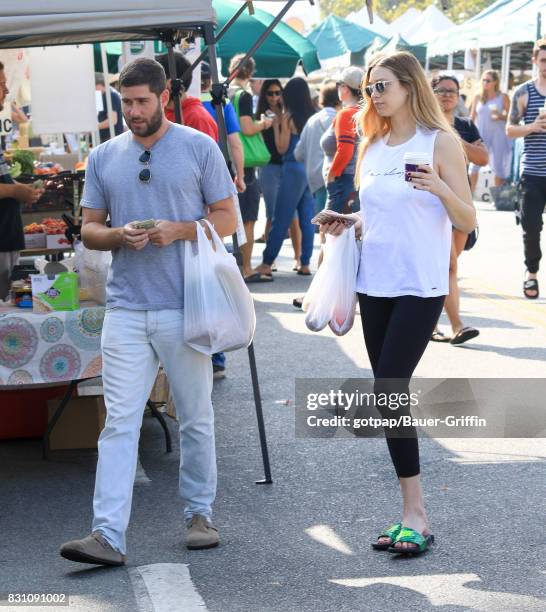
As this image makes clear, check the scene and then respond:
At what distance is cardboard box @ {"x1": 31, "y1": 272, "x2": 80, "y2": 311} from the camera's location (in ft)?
20.7

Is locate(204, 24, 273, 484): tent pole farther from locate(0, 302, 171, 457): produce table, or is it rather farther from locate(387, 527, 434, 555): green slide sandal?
locate(387, 527, 434, 555): green slide sandal

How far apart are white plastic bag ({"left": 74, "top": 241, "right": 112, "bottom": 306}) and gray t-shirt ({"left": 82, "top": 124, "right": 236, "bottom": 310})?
1.28 m

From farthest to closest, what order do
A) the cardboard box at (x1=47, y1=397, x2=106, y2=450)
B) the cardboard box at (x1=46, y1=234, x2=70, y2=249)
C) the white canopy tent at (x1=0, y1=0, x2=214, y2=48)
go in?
the cardboard box at (x1=46, y1=234, x2=70, y2=249)
the cardboard box at (x1=47, y1=397, x2=106, y2=450)
the white canopy tent at (x1=0, y1=0, x2=214, y2=48)

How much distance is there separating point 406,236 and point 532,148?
259 inches

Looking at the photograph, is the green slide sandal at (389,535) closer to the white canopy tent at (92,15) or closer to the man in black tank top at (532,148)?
the white canopy tent at (92,15)

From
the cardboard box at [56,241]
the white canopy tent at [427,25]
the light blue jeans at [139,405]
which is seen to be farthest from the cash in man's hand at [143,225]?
the white canopy tent at [427,25]

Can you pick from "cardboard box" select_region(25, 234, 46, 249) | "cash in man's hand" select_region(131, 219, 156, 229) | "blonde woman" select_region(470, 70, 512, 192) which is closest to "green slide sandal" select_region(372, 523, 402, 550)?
"cash in man's hand" select_region(131, 219, 156, 229)

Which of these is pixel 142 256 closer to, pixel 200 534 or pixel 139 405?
pixel 139 405

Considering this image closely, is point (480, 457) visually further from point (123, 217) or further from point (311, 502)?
point (123, 217)

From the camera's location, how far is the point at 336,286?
550 cm

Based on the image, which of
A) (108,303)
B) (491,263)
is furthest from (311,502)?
(491,263)

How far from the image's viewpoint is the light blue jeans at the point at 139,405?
5.09 meters

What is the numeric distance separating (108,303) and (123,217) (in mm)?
366

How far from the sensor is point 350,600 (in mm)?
4723
